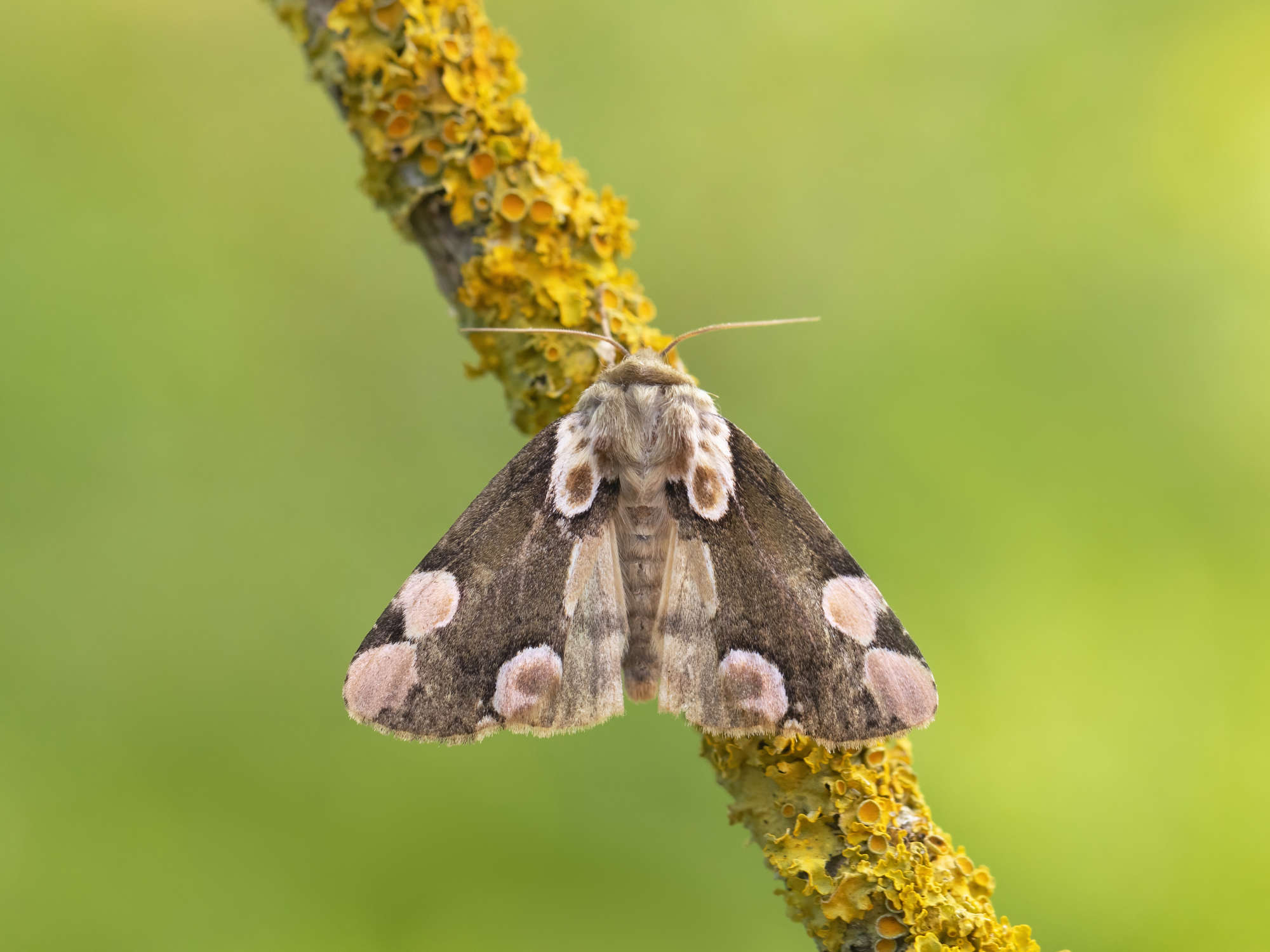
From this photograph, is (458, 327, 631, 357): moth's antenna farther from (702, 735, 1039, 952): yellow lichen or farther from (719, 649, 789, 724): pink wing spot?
(702, 735, 1039, 952): yellow lichen

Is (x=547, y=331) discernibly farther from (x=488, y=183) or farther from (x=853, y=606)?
(x=853, y=606)

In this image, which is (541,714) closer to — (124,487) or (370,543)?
(370,543)

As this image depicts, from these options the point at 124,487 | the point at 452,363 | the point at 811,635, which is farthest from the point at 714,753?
the point at 124,487

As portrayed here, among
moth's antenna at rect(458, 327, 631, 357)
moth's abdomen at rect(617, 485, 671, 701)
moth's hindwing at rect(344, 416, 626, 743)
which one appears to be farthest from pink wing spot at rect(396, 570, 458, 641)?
moth's antenna at rect(458, 327, 631, 357)

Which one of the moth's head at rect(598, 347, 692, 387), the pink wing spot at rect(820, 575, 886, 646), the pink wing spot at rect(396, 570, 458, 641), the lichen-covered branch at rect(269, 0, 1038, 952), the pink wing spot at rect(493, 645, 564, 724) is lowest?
the pink wing spot at rect(493, 645, 564, 724)

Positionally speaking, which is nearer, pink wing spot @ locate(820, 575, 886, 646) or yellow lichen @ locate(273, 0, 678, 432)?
pink wing spot @ locate(820, 575, 886, 646)

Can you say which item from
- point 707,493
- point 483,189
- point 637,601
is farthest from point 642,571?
point 483,189
